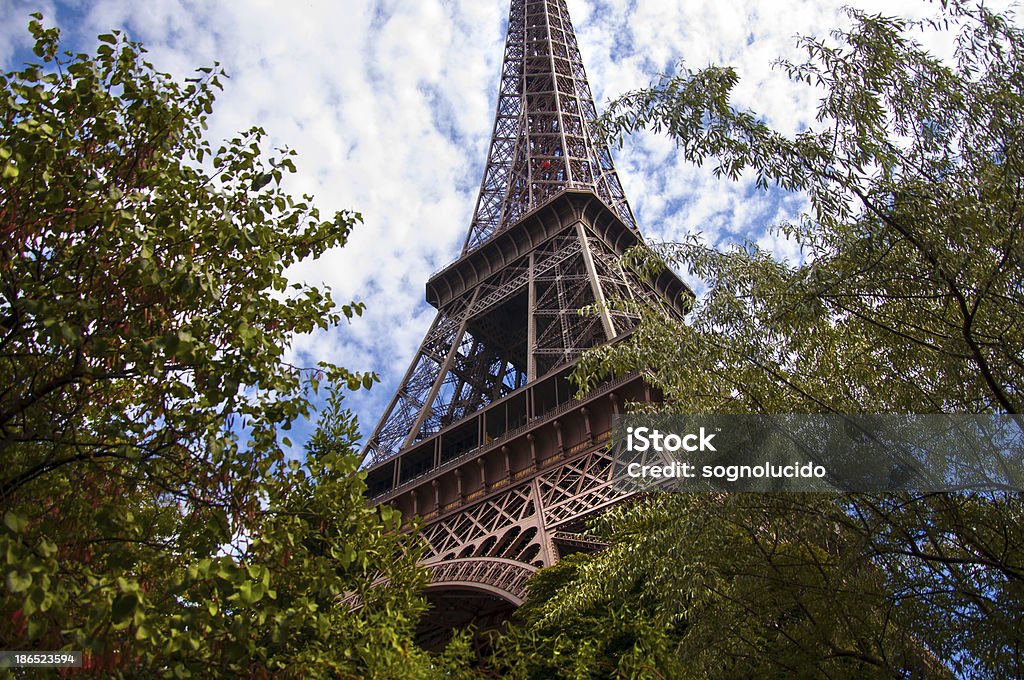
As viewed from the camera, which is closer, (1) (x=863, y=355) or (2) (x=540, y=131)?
(1) (x=863, y=355)

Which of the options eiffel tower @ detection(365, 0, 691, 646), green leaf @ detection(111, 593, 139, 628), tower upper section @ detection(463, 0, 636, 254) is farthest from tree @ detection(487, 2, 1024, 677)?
tower upper section @ detection(463, 0, 636, 254)

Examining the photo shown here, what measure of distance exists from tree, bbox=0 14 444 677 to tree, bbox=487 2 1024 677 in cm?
344

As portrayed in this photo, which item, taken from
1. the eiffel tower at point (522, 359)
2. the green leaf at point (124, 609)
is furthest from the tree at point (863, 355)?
the green leaf at point (124, 609)

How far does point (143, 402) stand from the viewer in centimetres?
750

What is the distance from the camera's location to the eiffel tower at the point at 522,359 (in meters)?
21.2

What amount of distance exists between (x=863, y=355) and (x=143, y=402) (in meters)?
7.49

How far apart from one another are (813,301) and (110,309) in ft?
20.1

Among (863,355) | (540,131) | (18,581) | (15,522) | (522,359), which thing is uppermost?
(540,131)

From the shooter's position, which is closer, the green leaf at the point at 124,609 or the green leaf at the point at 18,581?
the green leaf at the point at 18,581

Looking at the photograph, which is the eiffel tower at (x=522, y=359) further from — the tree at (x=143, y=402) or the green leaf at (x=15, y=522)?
the green leaf at (x=15, y=522)

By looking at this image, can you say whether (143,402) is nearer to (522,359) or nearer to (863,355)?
(863,355)

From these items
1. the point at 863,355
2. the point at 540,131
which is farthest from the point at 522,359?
the point at 863,355

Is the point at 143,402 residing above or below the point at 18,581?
above

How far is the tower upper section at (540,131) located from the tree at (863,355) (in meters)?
30.4
